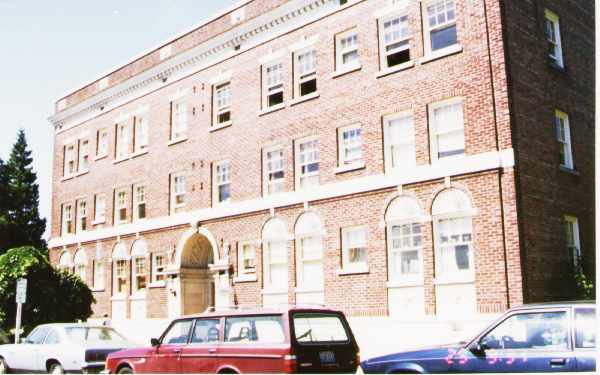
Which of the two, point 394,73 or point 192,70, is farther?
point 192,70

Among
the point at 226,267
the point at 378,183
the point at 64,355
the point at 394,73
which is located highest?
the point at 394,73

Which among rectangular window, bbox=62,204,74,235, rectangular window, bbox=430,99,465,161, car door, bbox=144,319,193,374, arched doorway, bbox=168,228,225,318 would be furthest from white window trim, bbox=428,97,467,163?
rectangular window, bbox=62,204,74,235

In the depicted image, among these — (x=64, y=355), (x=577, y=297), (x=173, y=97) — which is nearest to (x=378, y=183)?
(x=577, y=297)

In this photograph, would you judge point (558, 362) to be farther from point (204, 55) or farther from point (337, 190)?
point (204, 55)

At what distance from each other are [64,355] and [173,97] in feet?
48.0

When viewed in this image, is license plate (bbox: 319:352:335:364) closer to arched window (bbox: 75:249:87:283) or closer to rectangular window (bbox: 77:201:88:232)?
arched window (bbox: 75:249:87:283)

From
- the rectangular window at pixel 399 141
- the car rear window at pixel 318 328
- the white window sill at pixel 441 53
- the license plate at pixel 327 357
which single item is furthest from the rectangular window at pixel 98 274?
the license plate at pixel 327 357

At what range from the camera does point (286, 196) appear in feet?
73.3

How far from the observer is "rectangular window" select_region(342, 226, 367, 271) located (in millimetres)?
20109

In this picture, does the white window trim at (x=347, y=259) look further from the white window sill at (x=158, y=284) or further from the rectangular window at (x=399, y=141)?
the white window sill at (x=158, y=284)

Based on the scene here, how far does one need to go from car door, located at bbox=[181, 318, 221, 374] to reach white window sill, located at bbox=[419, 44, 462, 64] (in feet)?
35.5

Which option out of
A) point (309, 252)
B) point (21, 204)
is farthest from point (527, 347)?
point (21, 204)

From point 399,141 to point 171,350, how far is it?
1028cm

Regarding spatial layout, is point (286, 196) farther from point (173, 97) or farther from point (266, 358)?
point (266, 358)
